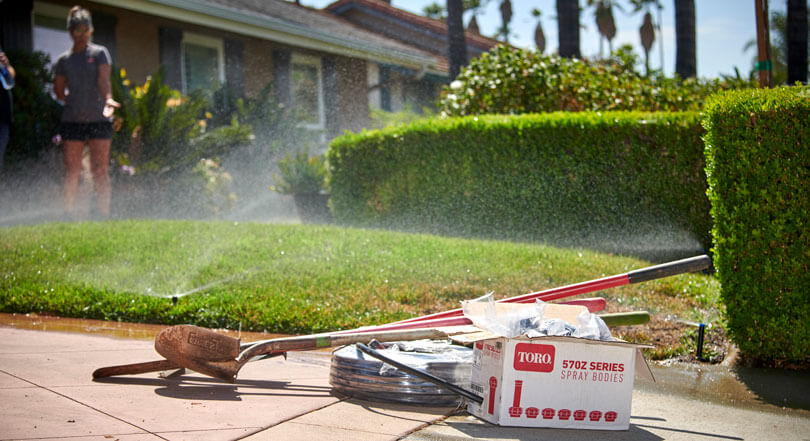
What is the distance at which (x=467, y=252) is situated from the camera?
23.7 feet

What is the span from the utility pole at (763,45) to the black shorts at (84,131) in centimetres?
731

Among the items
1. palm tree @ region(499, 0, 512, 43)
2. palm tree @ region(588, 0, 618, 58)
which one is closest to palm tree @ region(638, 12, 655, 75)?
palm tree @ region(588, 0, 618, 58)

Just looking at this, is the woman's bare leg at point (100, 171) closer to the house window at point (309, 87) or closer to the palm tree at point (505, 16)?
the house window at point (309, 87)

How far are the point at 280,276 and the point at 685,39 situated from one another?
53.6 feet

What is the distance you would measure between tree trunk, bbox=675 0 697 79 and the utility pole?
1178 centimetres

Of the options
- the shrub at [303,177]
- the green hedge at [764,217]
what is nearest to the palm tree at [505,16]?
the shrub at [303,177]

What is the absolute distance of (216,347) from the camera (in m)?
3.61

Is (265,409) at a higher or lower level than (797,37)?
lower

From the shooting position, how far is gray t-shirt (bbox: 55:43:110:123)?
9242 mm

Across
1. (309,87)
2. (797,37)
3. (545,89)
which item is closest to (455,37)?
(309,87)

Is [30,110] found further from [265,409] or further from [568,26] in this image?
[568,26]

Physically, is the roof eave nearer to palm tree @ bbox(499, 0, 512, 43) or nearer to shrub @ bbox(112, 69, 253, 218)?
shrub @ bbox(112, 69, 253, 218)

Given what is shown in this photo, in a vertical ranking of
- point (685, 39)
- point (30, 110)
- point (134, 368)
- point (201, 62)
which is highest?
point (685, 39)

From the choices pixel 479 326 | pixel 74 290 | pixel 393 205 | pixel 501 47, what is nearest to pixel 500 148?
pixel 393 205
